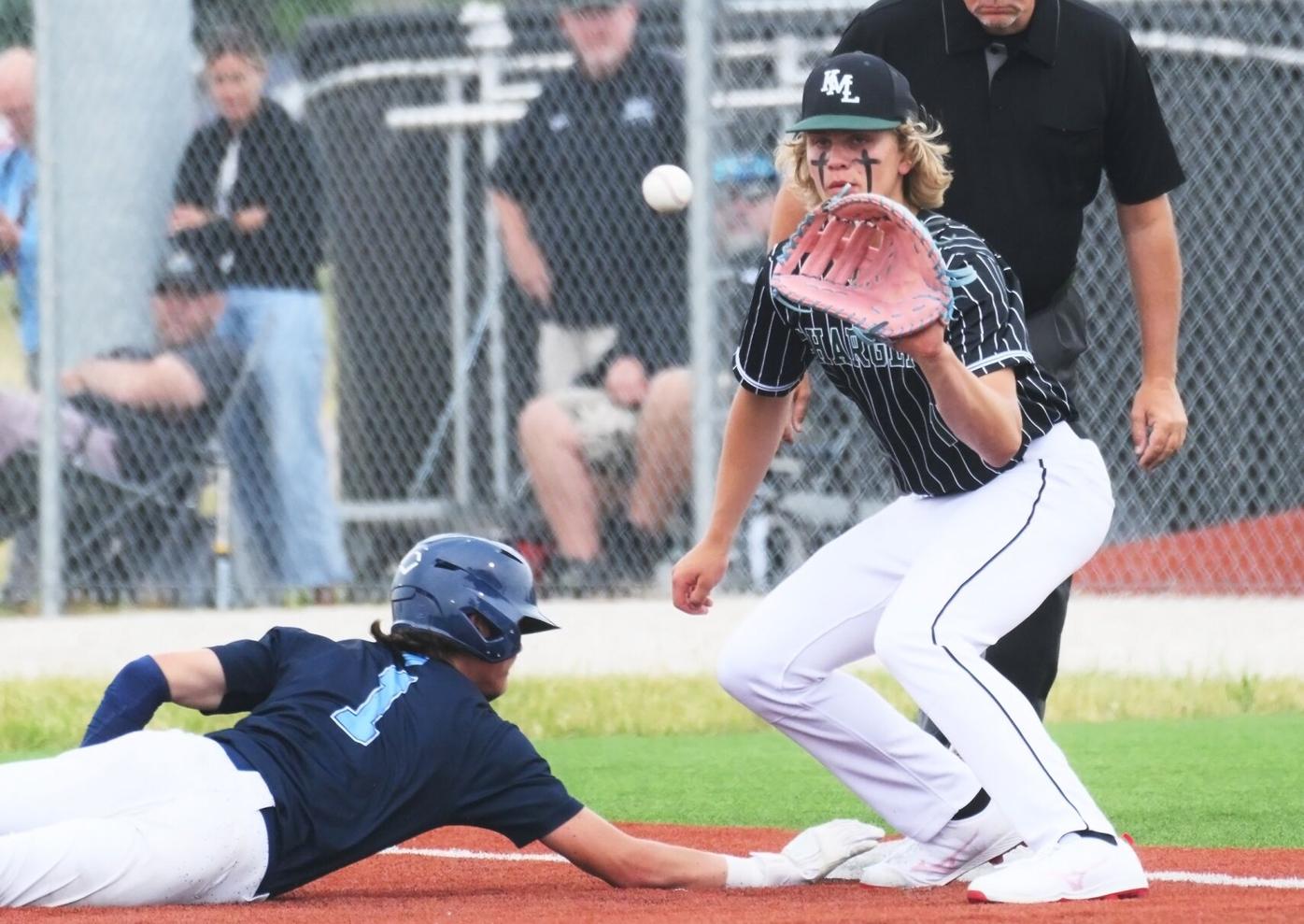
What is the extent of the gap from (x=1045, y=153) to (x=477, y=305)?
5.98m

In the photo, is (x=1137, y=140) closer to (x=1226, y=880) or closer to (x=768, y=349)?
(x=768, y=349)

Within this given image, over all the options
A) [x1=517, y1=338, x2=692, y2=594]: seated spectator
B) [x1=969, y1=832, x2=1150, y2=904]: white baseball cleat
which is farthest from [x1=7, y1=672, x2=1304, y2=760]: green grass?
[x1=969, y1=832, x2=1150, y2=904]: white baseball cleat

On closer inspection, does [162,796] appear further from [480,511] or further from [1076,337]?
[480,511]

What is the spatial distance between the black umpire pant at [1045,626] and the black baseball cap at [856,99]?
799mm

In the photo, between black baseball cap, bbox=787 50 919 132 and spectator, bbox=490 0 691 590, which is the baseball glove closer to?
black baseball cap, bbox=787 50 919 132

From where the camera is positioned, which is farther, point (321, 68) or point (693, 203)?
point (321, 68)

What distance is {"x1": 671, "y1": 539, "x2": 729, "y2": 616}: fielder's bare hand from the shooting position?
4.65 metres

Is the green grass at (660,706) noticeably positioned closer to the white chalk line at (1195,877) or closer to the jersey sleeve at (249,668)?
the white chalk line at (1195,877)

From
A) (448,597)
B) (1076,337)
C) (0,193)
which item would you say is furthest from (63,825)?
(0,193)

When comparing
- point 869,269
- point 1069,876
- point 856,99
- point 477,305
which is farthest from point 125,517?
point 1069,876

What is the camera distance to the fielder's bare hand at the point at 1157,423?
4746mm

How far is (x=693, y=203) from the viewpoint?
916 centimetres

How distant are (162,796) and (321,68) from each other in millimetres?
7541

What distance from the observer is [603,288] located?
31.8 feet
